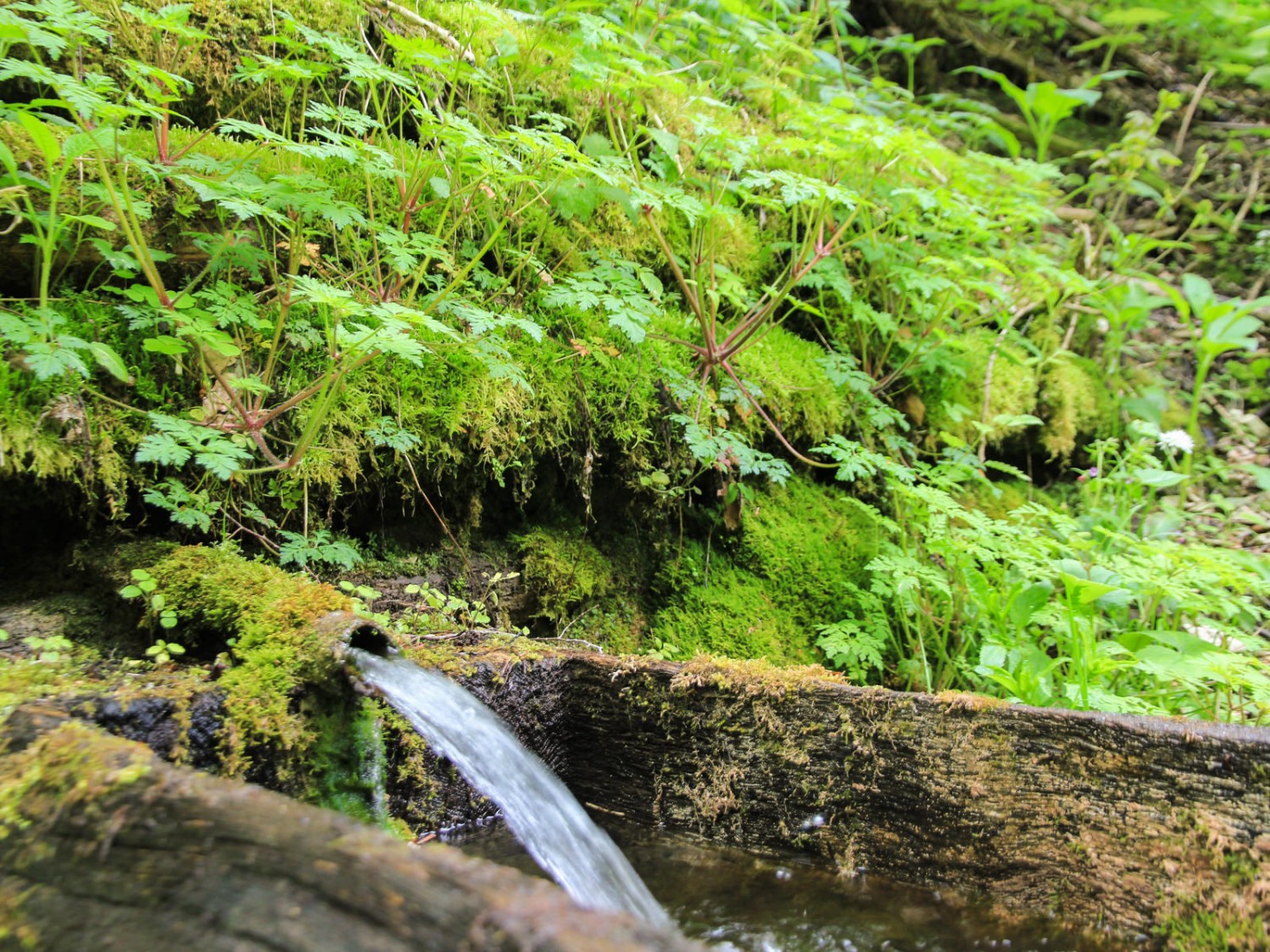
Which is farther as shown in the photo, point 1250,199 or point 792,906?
point 1250,199

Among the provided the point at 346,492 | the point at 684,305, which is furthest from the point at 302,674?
the point at 684,305

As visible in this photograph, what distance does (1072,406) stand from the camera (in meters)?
4.86

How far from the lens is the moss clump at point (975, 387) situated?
14.2 ft

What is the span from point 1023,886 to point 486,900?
1777mm

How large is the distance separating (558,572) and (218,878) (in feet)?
7.02

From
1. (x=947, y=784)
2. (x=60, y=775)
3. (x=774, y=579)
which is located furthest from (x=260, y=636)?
(x=774, y=579)

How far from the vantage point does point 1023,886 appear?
6.72ft

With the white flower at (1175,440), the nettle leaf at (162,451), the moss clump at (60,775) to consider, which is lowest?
the moss clump at (60,775)

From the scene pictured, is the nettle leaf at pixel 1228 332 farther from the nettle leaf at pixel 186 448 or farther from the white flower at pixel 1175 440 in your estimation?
the nettle leaf at pixel 186 448

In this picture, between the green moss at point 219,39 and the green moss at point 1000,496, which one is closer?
the green moss at point 219,39

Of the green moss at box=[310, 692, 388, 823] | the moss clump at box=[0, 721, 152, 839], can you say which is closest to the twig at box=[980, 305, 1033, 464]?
the green moss at box=[310, 692, 388, 823]

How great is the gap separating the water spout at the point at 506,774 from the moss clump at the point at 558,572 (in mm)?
1118

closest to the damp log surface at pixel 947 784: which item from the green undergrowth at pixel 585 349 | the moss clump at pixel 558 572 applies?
the green undergrowth at pixel 585 349

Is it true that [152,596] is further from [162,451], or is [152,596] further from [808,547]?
[808,547]
